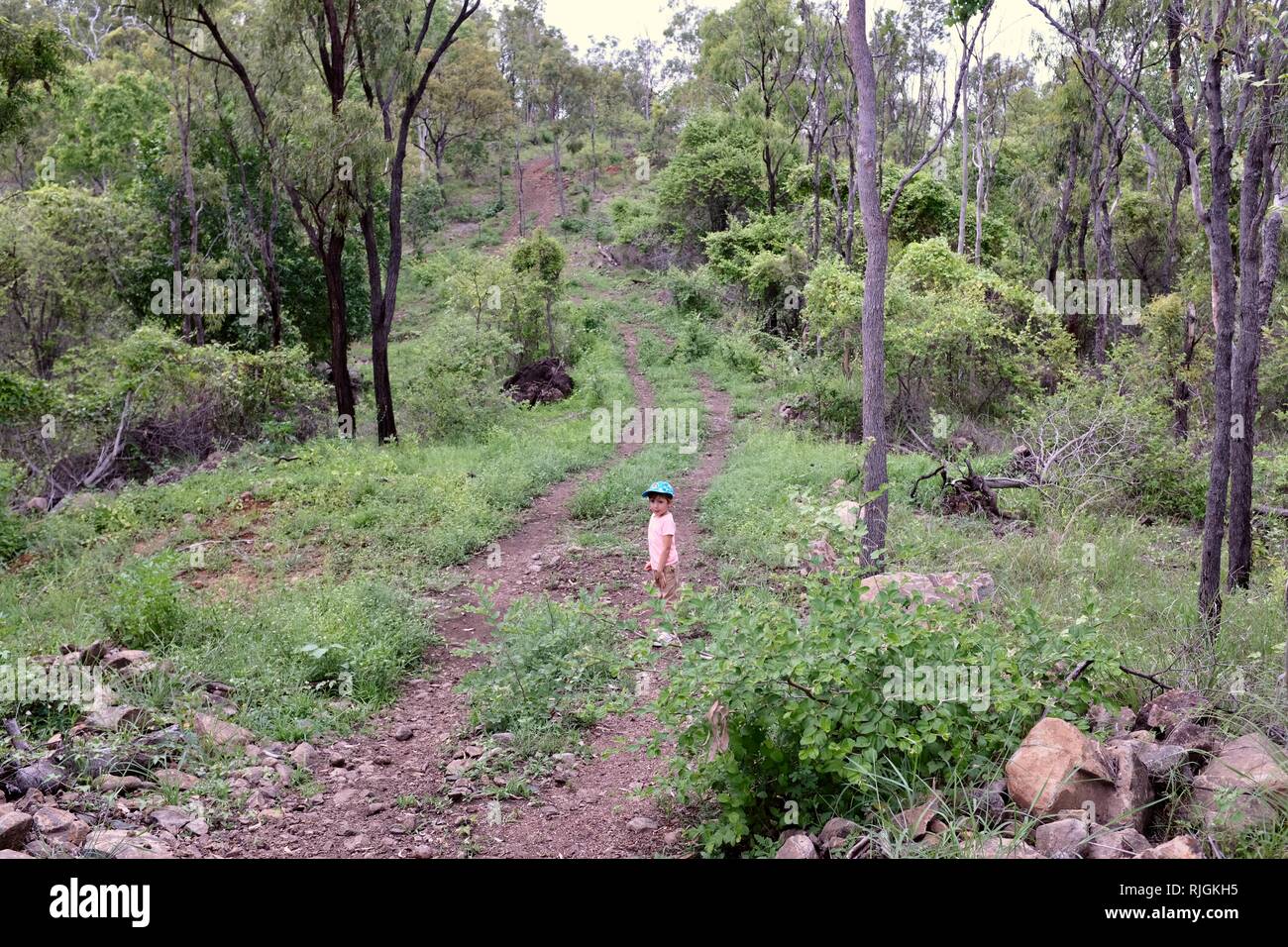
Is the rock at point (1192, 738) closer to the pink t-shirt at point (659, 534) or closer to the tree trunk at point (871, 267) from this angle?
the tree trunk at point (871, 267)

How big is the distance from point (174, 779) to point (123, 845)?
0.90 m

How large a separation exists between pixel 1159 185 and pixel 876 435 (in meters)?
21.8

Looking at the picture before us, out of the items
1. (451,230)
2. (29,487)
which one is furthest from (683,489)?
(451,230)

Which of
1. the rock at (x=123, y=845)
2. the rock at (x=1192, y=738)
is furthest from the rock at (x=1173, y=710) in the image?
the rock at (x=123, y=845)

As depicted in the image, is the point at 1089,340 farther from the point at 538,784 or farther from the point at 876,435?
the point at 538,784

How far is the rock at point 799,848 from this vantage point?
3.67 metres

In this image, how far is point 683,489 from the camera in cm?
1284

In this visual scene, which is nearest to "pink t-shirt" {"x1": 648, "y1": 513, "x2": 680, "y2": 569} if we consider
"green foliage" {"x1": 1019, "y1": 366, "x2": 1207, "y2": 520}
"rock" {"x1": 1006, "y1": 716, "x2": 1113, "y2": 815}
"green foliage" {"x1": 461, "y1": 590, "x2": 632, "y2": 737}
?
"green foliage" {"x1": 461, "y1": 590, "x2": 632, "y2": 737}

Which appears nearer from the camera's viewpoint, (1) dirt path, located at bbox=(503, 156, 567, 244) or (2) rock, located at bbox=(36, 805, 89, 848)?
(2) rock, located at bbox=(36, 805, 89, 848)

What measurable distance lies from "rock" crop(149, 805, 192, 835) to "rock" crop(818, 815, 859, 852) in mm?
3196

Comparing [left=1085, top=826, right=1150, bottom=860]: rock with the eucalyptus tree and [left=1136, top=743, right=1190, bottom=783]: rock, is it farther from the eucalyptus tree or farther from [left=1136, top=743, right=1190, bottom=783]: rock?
the eucalyptus tree

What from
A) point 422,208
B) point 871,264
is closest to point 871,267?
point 871,264

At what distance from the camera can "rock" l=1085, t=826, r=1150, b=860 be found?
3.36 meters

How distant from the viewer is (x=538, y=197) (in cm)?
4625
